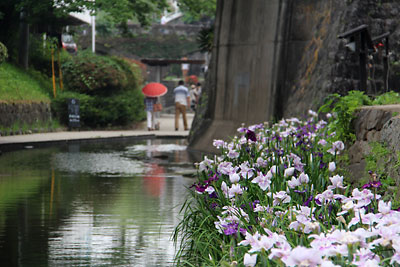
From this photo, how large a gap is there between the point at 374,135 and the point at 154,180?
22.6ft

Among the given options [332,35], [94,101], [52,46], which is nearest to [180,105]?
[94,101]

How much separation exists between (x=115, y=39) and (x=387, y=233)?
66.4m

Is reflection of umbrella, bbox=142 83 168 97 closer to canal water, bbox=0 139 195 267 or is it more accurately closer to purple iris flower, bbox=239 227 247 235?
canal water, bbox=0 139 195 267

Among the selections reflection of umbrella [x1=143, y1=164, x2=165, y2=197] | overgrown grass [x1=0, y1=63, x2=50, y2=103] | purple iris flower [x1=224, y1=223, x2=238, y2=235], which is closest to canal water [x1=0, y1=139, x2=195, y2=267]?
reflection of umbrella [x1=143, y1=164, x2=165, y2=197]

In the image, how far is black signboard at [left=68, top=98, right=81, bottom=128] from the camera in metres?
29.4

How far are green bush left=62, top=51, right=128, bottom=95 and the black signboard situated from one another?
1.53 meters

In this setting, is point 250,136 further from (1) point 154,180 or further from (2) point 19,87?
(2) point 19,87

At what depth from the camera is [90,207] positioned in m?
10.4

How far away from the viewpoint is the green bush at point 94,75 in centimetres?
3114

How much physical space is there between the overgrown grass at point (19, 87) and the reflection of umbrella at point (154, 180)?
11.4 m

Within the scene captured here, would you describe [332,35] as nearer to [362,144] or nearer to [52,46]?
[362,144]

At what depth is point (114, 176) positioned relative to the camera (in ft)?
47.9

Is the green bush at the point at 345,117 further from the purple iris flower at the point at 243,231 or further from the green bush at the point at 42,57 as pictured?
the green bush at the point at 42,57

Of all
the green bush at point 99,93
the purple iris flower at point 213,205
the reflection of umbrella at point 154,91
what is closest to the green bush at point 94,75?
the green bush at point 99,93
